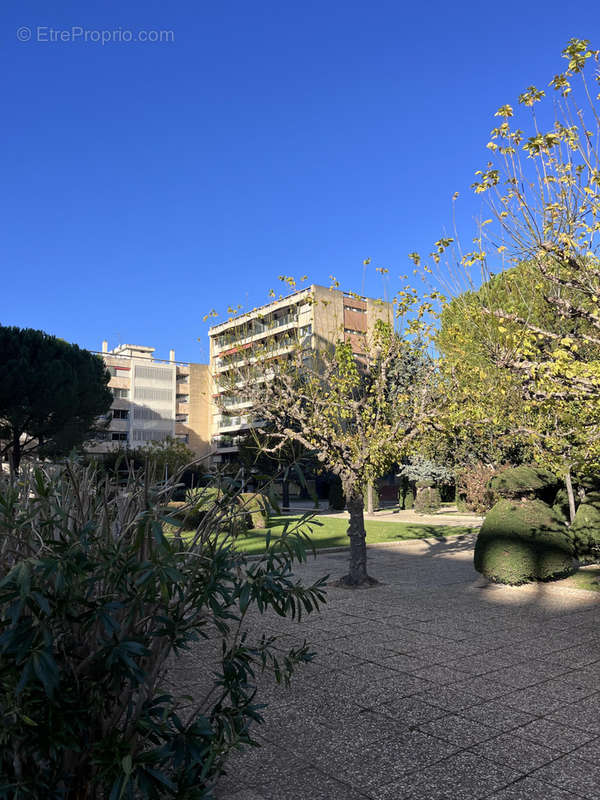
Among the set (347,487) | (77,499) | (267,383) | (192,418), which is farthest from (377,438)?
(192,418)

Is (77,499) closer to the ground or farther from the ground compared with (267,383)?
closer to the ground

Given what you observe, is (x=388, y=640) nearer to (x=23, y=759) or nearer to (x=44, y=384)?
(x=23, y=759)

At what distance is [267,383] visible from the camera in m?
12.8

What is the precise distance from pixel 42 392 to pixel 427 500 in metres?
21.6

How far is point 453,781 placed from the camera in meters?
4.07

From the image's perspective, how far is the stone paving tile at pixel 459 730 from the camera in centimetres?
475

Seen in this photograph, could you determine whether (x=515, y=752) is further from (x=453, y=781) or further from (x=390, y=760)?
(x=390, y=760)

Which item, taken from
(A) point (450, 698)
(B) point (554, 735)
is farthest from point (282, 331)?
(B) point (554, 735)

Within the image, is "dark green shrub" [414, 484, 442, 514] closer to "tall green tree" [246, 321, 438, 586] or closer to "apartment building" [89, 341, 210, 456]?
"tall green tree" [246, 321, 438, 586]

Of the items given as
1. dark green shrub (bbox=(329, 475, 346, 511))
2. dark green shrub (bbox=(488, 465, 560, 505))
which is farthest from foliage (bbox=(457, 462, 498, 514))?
dark green shrub (bbox=(329, 475, 346, 511))

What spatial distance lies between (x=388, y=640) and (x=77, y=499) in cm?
589

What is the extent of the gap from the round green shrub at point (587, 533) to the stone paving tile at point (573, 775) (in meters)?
8.55

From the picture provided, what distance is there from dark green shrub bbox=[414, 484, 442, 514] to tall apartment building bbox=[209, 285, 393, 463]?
29.7 ft

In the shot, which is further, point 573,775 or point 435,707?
point 435,707
